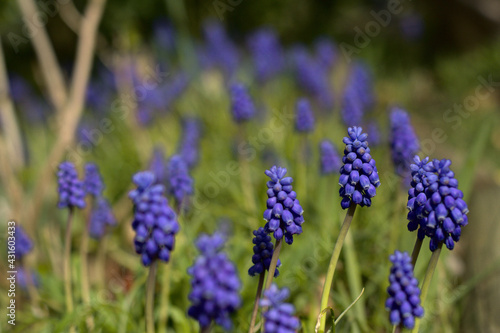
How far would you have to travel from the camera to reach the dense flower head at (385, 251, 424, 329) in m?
2.06

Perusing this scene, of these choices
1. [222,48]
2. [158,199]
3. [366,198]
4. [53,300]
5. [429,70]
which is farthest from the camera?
[429,70]

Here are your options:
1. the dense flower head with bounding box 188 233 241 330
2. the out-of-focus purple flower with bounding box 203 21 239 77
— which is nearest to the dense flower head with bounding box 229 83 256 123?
the dense flower head with bounding box 188 233 241 330

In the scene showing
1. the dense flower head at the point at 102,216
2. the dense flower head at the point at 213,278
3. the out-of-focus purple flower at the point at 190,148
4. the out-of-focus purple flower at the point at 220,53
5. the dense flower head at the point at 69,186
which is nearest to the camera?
the dense flower head at the point at 213,278

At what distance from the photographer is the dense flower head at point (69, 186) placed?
9.20 ft

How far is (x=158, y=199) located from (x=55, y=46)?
9.65 m

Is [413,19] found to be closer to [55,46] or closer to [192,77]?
[192,77]

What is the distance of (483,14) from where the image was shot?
10.7 meters

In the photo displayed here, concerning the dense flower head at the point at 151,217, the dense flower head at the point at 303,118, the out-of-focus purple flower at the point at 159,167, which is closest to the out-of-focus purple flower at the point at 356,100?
the dense flower head at the point at 303,118

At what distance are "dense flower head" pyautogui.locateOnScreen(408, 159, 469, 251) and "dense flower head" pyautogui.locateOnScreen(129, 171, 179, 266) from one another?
3.11ft

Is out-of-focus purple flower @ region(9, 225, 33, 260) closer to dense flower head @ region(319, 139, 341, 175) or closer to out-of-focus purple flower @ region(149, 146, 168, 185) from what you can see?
out-of-focus purple flower @ region(149, 146, 168, 185)

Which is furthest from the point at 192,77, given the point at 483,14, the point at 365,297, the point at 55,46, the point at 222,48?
the point at 483,14

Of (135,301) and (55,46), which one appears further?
(55,46)

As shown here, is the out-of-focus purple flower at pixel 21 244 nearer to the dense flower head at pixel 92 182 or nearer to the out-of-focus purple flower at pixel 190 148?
the dense flower head at pixel 92 182

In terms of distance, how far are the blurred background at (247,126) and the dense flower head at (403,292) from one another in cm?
86
